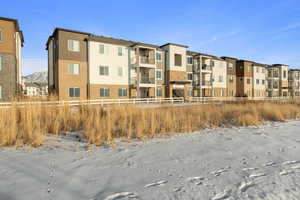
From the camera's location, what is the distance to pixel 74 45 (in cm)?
2233

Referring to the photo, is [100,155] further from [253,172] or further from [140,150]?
[253,172]

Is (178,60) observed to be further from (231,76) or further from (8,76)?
(8,76)

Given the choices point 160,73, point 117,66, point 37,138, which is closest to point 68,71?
point 117,66

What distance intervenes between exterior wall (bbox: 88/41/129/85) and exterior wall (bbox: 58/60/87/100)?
101 cm

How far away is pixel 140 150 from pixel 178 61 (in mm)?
29882

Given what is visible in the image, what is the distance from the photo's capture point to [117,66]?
25.8m

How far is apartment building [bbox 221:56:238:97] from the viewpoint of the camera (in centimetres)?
4125

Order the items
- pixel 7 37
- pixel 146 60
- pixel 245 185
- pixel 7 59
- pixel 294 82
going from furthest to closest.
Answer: pixel 294 82, pixel 146 60, pixel 7 59, pixel 7 37, pixel 245 185

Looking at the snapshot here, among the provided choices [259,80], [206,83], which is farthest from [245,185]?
[259,80]

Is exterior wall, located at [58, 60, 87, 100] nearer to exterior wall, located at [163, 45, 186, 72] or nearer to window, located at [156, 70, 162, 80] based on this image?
window, located at [156, 70, 162, 80]

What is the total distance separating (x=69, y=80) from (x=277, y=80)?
199 feet

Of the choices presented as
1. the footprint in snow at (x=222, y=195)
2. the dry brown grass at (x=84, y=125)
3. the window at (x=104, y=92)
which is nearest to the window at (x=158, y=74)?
the window at (x=104, y=92)

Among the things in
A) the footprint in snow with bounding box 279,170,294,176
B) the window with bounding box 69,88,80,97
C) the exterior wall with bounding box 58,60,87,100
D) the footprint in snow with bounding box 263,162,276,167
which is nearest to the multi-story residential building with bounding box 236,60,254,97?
the exterior wall with bounding box 58,60,87,100

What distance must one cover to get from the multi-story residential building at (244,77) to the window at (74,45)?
4034 cm
